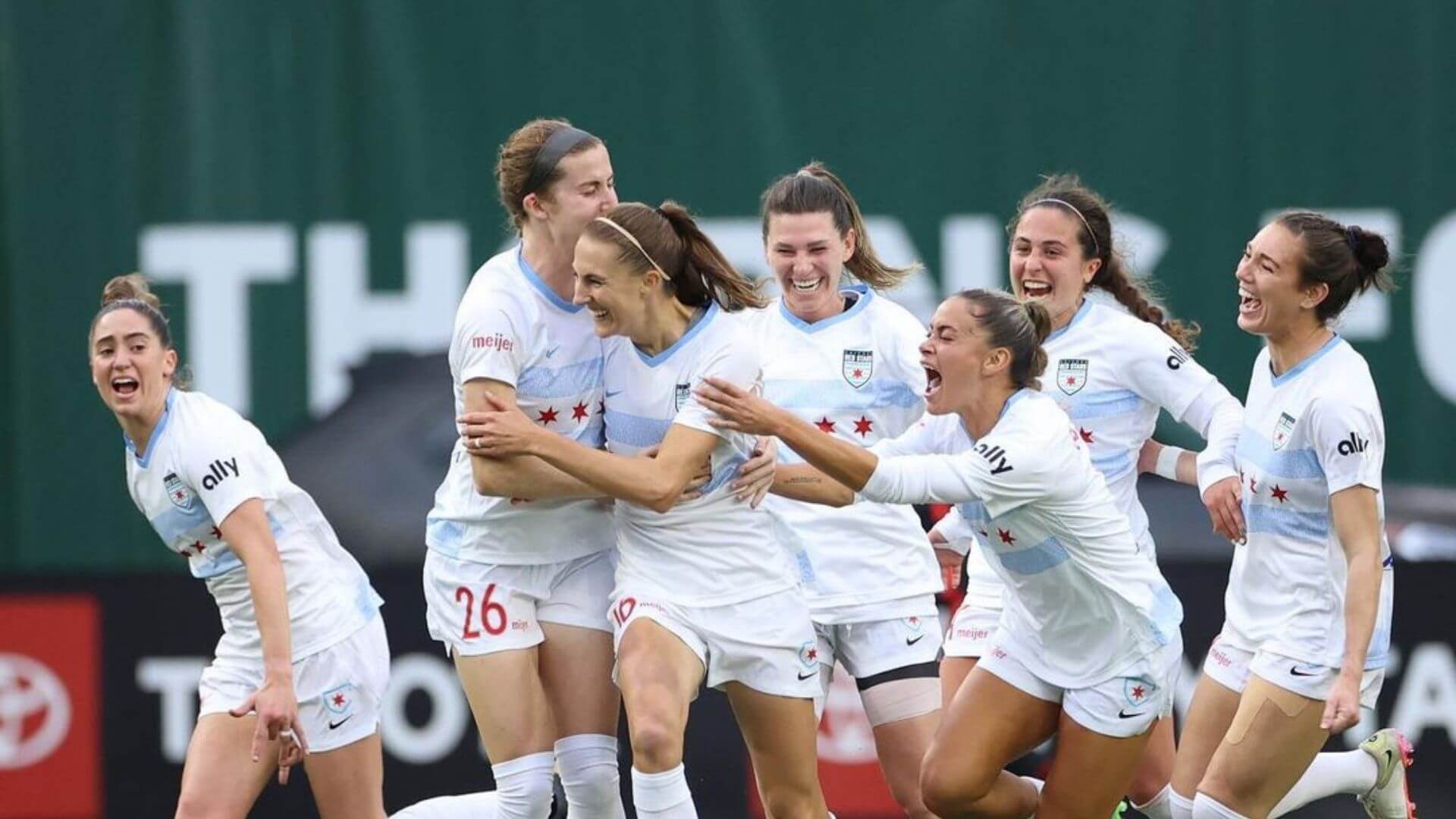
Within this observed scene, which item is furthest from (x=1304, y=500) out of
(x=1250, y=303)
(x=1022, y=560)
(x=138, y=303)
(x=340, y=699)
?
(x=138, y=303)

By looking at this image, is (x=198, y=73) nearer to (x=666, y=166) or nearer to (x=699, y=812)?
(x=666, y=166)

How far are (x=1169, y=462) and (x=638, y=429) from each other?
65.7 inches

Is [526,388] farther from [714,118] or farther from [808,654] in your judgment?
[714,118]

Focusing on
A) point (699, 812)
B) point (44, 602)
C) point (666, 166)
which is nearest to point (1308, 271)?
point (666, 166)

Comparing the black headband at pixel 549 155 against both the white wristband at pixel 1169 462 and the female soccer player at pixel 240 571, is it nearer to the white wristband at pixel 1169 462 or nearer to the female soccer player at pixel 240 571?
the female soccer player at pixel 240 571

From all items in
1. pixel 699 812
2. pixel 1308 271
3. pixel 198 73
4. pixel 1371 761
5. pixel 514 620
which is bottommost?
pixel 699 812

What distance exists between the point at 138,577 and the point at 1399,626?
4300mm

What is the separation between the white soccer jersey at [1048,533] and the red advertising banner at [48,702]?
3320mm

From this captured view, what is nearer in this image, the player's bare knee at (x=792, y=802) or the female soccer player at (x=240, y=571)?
the player's bare knee at (x=792, y=802)

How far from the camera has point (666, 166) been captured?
702cm

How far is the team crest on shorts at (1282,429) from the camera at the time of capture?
5129 mm

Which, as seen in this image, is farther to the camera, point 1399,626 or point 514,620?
point 1399,626

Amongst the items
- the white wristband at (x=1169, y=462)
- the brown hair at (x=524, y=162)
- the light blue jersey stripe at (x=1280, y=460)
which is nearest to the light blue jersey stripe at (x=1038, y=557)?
the light blue jersey stripe at (x=1280, y=460)

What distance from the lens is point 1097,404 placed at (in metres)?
5.60
